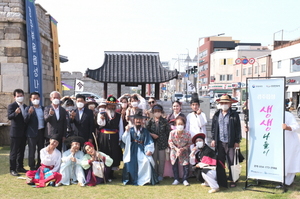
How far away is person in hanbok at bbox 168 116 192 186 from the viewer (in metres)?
5.89

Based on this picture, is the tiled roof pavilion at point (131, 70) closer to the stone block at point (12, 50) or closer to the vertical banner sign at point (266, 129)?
the stone block at point (12, 50)

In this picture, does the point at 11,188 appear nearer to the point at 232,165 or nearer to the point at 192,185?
the point at 192,185

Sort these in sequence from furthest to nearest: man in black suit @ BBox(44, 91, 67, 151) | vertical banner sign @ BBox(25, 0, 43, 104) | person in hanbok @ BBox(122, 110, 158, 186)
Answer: vertical banner sign @ BBox(25, 0, 43, 104)
man in black suit @ BBox(44, 91, 67, 151)
person in hanbok @ BBox(122, 110, 158, 186)

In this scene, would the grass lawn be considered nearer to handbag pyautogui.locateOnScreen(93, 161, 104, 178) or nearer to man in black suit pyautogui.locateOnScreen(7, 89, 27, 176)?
handbag pyautogui.locateOnScreen(93, 161, 104, 178)

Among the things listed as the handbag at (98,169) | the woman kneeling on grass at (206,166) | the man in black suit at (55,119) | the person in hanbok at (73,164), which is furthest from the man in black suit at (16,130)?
the woman kneeling on grass at (206,166)

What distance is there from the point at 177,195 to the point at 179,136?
48.6 inches

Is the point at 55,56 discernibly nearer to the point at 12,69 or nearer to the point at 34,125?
the point at 12,69

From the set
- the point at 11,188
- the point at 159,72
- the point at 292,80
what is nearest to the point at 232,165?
the point at 11,188

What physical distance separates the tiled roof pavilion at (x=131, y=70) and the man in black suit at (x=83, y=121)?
13.0 ft

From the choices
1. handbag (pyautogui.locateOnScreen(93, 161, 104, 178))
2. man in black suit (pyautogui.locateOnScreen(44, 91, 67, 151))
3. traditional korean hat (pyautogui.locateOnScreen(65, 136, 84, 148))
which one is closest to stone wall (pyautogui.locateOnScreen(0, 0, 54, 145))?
man in black suit (pyautogui.locateOnScreen(44, 91, 67, 151))

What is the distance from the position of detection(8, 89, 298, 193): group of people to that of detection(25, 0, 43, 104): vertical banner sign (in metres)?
3.77

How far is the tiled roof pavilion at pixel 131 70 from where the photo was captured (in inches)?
408

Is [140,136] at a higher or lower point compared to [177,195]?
higher

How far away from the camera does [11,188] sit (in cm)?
541
